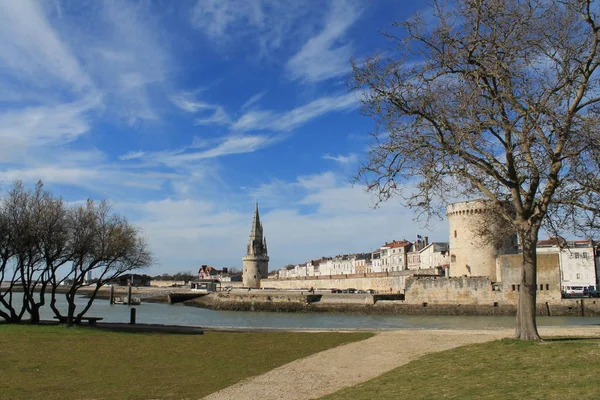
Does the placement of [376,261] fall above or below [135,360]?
above

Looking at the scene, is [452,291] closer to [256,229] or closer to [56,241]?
[56,241]

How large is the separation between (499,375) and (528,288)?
5.07 m

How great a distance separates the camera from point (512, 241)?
5366cm

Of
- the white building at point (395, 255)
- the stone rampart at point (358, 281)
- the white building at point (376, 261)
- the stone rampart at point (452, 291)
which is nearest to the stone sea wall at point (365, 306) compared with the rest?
the stone rampart at point (452, 291)

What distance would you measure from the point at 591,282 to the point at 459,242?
3603 cm

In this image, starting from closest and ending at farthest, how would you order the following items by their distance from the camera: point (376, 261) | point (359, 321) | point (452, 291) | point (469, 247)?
point (359, 321)
point (452, 291)
point (469, 247)
point (376, 261)

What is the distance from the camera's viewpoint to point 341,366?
45.9 ft

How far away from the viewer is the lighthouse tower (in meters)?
96.7

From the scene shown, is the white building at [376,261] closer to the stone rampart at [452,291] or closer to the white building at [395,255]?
the white building at [395,255]

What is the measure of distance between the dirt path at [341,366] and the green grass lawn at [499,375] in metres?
0.80

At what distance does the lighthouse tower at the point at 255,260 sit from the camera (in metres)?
96.7

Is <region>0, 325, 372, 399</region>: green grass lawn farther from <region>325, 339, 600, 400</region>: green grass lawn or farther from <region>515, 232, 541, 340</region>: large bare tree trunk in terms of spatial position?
<region>515, 232, 541, 340</region>: large bare tree trunk

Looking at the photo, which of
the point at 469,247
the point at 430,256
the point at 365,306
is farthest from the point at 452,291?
the point at 430,256

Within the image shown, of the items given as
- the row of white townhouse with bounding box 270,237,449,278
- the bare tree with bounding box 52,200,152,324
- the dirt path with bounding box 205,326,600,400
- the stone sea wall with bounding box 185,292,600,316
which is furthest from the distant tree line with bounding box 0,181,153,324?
the row of white townhouse with bounding box 270,237,449,278
